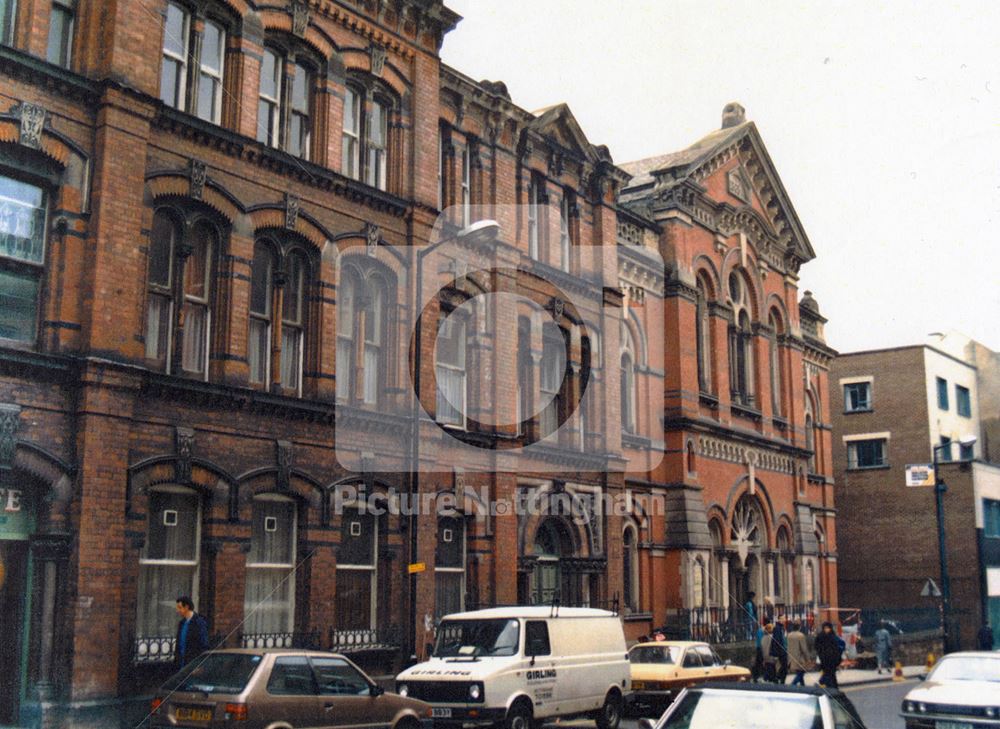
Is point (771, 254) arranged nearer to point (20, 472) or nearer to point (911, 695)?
point (911, 695)

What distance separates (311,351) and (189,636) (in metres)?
6.36

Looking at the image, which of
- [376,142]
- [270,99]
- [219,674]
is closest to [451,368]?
[376,142]

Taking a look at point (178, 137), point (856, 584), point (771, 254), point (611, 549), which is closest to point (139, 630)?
point (178, 137)

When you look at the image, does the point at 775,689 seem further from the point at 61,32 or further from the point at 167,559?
Answer: the point at 61,32

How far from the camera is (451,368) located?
80.6 ft

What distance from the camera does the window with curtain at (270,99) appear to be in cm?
2084

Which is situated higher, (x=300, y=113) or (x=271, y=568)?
(x=300, y=113)

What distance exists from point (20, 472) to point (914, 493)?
143 ft

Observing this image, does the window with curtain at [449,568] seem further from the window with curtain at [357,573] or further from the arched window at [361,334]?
the arched window at [361,334]

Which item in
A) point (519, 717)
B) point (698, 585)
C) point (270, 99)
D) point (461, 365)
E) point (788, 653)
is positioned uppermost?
point (270, 99)

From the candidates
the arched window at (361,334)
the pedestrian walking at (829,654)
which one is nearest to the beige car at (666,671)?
the pedestrian walking at (829,654)

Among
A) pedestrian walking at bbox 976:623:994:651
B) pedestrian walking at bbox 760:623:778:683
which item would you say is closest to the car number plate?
pedestrian walking at bbox 760:623:778:683

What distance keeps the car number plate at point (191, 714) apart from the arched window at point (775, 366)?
96.0 ft

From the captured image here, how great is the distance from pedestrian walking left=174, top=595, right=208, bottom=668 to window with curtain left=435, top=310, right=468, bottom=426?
8.37 m
